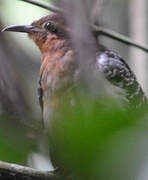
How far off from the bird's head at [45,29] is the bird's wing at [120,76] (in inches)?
18.4

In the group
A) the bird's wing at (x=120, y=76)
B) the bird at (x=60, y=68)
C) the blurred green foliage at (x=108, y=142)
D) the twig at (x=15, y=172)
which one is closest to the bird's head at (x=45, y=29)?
the bird at (x=60, y=68)

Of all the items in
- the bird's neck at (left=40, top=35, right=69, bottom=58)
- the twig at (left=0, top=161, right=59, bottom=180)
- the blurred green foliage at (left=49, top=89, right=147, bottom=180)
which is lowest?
the twig at (left=0, top=161, right=59, bottom=180)

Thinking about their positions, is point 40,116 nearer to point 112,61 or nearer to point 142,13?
point 112,61

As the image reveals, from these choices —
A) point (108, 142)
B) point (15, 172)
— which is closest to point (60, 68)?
point (15, 172)

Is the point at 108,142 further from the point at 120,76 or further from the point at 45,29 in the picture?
the point at 45,29

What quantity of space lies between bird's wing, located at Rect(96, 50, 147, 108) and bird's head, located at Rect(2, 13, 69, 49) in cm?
47

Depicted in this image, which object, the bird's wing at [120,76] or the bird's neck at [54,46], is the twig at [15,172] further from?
the bird's neck at [54,46]

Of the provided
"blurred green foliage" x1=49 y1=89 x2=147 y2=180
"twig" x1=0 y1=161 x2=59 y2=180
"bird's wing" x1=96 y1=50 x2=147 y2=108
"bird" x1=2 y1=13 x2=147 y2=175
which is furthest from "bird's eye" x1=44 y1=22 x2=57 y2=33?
"blurred green foliage" x1=49 y1=89 x2=147 y2=180

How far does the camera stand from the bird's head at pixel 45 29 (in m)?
3.89

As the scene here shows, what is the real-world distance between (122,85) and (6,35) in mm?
1234

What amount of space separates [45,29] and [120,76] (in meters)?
0.85

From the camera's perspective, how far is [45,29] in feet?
13.0

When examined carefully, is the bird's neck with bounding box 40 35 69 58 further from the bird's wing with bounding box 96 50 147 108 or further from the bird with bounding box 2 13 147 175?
the bird's wing with bounding box 96 50 147 108

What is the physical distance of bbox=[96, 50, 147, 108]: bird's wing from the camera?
11.4 feet
